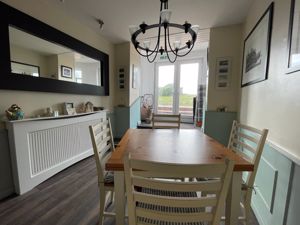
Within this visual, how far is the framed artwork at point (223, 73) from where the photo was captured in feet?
8.79

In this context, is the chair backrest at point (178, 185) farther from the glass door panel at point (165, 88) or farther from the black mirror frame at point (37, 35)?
the glass door panel at point (165, 88)

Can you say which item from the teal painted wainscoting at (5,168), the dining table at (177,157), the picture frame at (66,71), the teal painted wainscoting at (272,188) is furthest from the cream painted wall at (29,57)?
the teal painted wainscoting at (272,188)

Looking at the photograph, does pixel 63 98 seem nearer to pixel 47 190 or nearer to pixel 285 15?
pixel 47 190

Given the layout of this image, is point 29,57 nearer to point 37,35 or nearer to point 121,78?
point 37,35

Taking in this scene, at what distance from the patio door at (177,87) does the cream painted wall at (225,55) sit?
245 centimetres

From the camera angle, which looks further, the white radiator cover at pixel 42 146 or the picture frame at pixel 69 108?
the picture frame at pixel 69 108

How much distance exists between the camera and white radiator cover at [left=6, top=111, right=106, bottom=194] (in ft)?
5.47

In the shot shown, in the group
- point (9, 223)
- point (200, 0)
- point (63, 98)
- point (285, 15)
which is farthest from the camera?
point (63, 98)

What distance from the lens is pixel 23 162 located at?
171 centimetres

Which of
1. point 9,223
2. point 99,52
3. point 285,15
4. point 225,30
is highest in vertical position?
point 225,30

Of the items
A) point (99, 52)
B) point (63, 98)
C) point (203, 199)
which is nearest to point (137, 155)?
point (203, 199)

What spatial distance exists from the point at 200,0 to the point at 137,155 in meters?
2.17

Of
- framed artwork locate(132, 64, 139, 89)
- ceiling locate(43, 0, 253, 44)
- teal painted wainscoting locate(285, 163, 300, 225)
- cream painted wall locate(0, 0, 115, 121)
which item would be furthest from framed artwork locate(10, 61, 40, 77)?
teal painted wainscoting locate(285, 163, 300, 225)

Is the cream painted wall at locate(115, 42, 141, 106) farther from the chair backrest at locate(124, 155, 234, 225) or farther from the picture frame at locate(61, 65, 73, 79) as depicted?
the chair backrest at locate(124, 155, 234, 225)
